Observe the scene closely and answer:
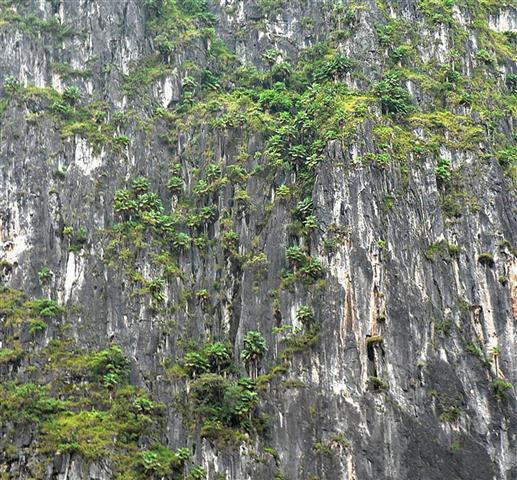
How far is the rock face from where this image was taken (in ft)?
151

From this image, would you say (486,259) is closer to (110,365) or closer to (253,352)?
(253,352)

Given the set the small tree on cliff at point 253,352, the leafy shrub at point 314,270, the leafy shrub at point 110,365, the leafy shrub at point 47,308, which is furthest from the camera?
the leafy shrub at point 314,270

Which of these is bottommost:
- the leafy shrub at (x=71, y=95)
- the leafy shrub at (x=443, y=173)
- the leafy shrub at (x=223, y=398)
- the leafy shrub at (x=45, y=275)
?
the leafy shrub at (x=223, y=398)

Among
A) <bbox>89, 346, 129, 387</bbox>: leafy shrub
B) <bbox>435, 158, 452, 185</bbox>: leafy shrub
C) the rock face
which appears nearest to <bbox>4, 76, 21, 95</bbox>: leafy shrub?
the rock face

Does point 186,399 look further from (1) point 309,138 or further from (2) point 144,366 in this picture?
(1) point 309,138

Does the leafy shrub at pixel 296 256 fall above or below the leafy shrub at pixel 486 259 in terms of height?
below

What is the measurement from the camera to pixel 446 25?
2515 inches

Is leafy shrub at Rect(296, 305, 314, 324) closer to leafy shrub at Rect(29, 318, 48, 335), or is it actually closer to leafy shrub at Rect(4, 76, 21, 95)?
leafy shrub at Rect(29, 318, 48, 335)

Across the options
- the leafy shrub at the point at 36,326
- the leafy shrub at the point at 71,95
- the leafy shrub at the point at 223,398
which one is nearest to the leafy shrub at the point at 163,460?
the leafy shrub at the point at 223,398

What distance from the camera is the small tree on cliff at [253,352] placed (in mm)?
47906

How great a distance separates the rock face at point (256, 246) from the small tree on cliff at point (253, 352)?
0.10 meters

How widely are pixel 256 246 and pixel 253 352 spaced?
680 cm

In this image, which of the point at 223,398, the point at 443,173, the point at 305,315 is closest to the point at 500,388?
the point at 305,315

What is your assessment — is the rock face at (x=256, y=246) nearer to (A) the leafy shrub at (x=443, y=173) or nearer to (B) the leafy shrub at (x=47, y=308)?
(B) the leafy shrub at (x=47, y=308)
